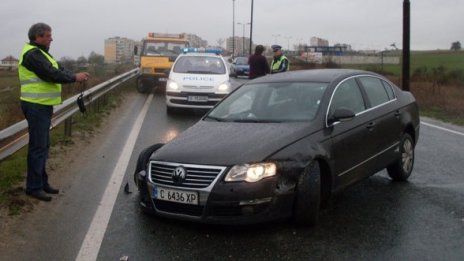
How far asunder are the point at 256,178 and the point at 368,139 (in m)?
2.01

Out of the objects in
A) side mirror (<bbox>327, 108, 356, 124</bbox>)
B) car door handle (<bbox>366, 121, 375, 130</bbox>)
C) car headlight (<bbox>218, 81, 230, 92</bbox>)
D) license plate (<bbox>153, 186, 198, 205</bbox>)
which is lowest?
license plate (<bbox>153, 186, 198, 205</bbox>)

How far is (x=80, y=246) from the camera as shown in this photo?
4.68 metres

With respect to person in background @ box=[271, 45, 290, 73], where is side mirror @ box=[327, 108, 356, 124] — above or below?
below

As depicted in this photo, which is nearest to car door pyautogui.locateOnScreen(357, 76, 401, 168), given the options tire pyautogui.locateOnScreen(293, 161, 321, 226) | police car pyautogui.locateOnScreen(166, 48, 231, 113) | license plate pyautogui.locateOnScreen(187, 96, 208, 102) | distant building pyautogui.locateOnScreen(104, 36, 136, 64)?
tire pyautogui.locateOnScreen(293, 161, 321, 226)

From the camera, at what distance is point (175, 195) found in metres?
4.76

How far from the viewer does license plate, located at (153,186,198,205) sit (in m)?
4.68

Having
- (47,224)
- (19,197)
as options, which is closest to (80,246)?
(47,224)

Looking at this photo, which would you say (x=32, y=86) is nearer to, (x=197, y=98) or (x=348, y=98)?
(x=348, y=98)

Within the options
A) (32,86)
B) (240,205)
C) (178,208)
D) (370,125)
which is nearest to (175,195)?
(178,208)

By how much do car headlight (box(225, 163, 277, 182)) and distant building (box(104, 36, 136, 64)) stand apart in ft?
122

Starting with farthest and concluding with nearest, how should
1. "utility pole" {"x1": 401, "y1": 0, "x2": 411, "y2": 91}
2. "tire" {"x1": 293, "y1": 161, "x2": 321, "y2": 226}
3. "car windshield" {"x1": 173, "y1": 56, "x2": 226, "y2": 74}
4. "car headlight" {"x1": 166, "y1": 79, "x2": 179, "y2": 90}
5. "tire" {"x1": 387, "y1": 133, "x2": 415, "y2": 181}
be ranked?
"utility pole" {"x1": 401, "y1": 0, "x2": 411, "y2": 91}, "car windshield" {"x1": 173, "y1": 56, "x2": 226, "y2": 74}, "car headlight" {"x1": 166, "y1": 79, "x2": 179, "y2": 90}, "tire" {"x1": 387, "y1": 133, "x2": 415, "y2": 181}, "tire" {"x1": 293, "y1": 161, "x2": 321, "y2": 226}

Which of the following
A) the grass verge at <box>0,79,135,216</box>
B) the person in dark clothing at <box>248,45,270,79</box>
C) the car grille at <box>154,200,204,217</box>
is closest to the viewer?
the car grille at <box>154,200,204,217</box>

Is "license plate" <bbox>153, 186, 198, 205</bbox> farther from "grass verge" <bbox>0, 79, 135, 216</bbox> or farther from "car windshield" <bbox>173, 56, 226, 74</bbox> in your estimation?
"car windshield" <bbox>173, 56, 226, 74</bbox>

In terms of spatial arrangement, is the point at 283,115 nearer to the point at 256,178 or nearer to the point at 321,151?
the point at 321,151
